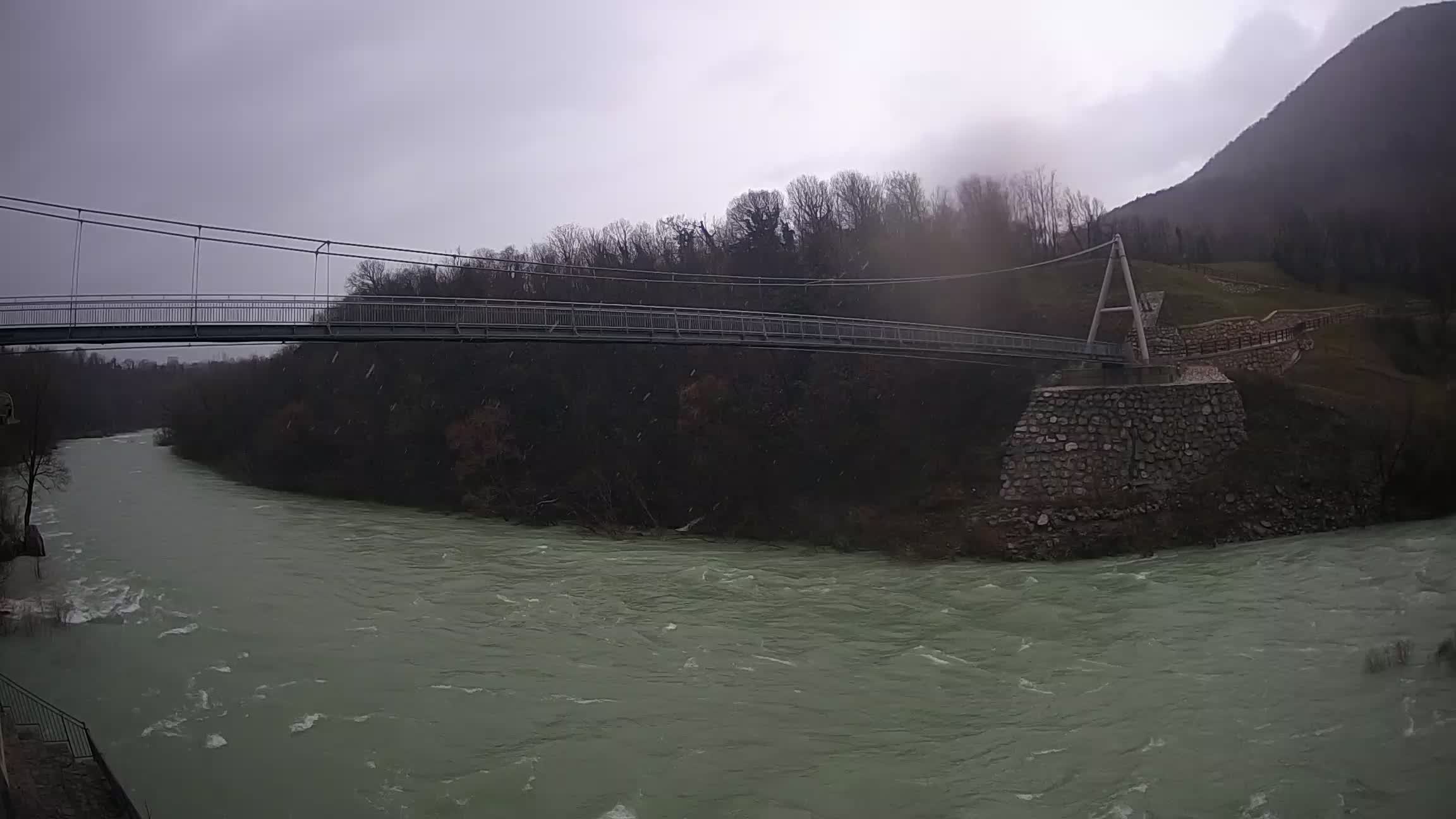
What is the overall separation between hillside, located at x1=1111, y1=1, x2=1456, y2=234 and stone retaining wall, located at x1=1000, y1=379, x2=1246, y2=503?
2499 cm

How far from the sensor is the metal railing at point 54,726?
29.7ft

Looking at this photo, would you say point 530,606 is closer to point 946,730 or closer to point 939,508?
point 946,730

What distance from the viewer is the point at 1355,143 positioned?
57.6 m

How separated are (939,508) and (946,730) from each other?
14.7 metres

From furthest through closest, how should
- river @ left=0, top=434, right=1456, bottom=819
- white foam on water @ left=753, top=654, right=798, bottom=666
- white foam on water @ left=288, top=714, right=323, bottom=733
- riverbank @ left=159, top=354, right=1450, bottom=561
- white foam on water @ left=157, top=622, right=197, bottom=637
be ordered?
riverbank @ left=159, top=354, right=1450, bottom=561
white foam on water @ left=157, top=622, right=197, bottom=637
white foam on water @ left=753, top=654, right=798, bottom=666
white foam on water @ left=288, top=714, right=323, bottom=733
river @ left=0, top=434, right=1456, bottom=819

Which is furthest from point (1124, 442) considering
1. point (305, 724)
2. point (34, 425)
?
point (34, 425)

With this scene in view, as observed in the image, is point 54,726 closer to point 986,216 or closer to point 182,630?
point 182,630

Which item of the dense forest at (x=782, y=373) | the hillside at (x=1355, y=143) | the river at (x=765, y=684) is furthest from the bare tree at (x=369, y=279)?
the hillside at (x=1355, y=143)

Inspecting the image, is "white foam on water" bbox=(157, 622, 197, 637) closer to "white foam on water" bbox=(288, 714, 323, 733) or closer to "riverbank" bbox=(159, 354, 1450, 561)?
"white foam on water" bbox=(288, 714, 323, 733)

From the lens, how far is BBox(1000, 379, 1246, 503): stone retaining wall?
23234 mm

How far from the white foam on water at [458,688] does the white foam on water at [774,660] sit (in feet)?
14.6

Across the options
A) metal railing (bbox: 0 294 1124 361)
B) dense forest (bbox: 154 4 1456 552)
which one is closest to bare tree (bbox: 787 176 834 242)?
dense forest (bbox: 154 4 1456 552)

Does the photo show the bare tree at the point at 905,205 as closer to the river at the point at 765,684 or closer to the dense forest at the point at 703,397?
the dense forest at the point at 703,397

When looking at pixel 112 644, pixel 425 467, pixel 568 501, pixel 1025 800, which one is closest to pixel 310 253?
pixel 112 644
